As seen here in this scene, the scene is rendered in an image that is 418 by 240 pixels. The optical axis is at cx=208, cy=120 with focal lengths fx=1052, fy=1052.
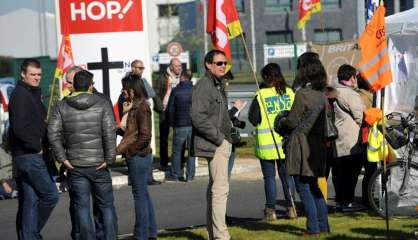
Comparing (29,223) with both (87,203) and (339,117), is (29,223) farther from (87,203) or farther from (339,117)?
(339,117)

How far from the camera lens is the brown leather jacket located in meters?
10.6

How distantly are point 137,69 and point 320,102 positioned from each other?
648cm

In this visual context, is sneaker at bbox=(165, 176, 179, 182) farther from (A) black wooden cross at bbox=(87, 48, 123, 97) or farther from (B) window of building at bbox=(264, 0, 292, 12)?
(B) window of building at bbox=(264, 0, 292, 12)

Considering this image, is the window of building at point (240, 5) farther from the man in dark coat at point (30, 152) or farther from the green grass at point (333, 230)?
the man in dark coat at point (30, 152)

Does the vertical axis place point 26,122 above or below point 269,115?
above

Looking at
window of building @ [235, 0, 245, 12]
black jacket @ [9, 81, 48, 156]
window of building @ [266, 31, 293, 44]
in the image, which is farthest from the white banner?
window of building @ [266, 31, 293, 44]

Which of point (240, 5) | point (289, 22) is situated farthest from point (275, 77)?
point (289, 22)

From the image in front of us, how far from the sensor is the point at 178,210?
13.8m


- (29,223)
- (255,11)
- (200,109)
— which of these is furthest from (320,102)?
(255,11)

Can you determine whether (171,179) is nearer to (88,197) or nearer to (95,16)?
(95,16)

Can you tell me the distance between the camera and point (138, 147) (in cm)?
1056

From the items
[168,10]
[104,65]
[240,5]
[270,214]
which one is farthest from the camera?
[168,10]

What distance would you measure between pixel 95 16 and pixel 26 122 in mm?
8360

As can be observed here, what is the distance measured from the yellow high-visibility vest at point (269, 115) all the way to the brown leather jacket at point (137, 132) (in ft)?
5.41
